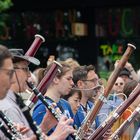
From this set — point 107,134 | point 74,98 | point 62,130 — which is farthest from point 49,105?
point 74,98

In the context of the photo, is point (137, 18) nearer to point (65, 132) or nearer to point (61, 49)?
point (61, 49)

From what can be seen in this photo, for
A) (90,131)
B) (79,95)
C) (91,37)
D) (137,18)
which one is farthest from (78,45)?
(90,131)

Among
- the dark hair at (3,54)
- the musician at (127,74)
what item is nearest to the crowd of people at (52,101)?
the dark hair at (3,54)

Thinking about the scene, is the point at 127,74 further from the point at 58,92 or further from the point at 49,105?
the point at 49,105

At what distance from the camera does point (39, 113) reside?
20.7 feet

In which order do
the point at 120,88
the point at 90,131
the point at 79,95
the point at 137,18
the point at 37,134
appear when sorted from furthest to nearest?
the point at 137,18 < the point at 120,88 < the point at 79,95 < the point at 90,131 < the point at 37,134

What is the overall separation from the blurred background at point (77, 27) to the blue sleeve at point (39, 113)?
31.8ft

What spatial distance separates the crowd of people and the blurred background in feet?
21.1

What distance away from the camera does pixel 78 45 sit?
1677 cm

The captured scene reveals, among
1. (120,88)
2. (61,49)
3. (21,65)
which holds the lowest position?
(61,49)

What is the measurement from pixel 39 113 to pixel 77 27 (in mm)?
10443

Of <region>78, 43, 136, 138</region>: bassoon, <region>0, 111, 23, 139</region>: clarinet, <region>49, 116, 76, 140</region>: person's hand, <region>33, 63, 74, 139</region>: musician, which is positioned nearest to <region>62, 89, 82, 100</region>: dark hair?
<region>33, 63, 74, 139</region>: musician

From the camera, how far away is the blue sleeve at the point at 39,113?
6.30 m

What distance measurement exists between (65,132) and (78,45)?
38.2 feet
